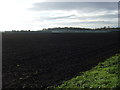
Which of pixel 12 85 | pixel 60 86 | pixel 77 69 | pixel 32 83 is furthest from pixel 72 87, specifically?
pixel 77 69

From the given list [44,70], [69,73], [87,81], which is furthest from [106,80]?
[44,70]

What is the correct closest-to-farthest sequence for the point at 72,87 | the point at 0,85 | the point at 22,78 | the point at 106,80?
1. the point at 72,87
2. the point at 106,80
3. the point at 0,85
4. the point at 22,78

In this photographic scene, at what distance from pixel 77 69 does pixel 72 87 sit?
6932mm

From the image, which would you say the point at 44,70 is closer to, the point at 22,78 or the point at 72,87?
the point at 22,78

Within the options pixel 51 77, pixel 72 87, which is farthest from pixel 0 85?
pixel 72 87

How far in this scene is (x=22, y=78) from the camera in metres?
17.2

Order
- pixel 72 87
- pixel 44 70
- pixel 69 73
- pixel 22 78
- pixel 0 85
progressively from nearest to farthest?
pixel 72 87 < pixel 0 85 < pixel 22 78 < pixel 69 73 < pixel 44 70

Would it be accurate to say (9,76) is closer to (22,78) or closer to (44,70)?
(22,78)

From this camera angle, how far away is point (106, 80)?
1434 cm

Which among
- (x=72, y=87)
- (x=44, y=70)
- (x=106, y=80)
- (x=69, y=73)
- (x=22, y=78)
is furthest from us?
→ (x=44, y=70)

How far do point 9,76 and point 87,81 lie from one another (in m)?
7.25

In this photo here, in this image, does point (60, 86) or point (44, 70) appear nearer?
point (60, 86)

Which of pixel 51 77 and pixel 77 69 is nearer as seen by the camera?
pixel 51 77

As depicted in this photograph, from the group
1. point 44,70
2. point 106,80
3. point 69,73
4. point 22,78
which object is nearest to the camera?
point 106,80
